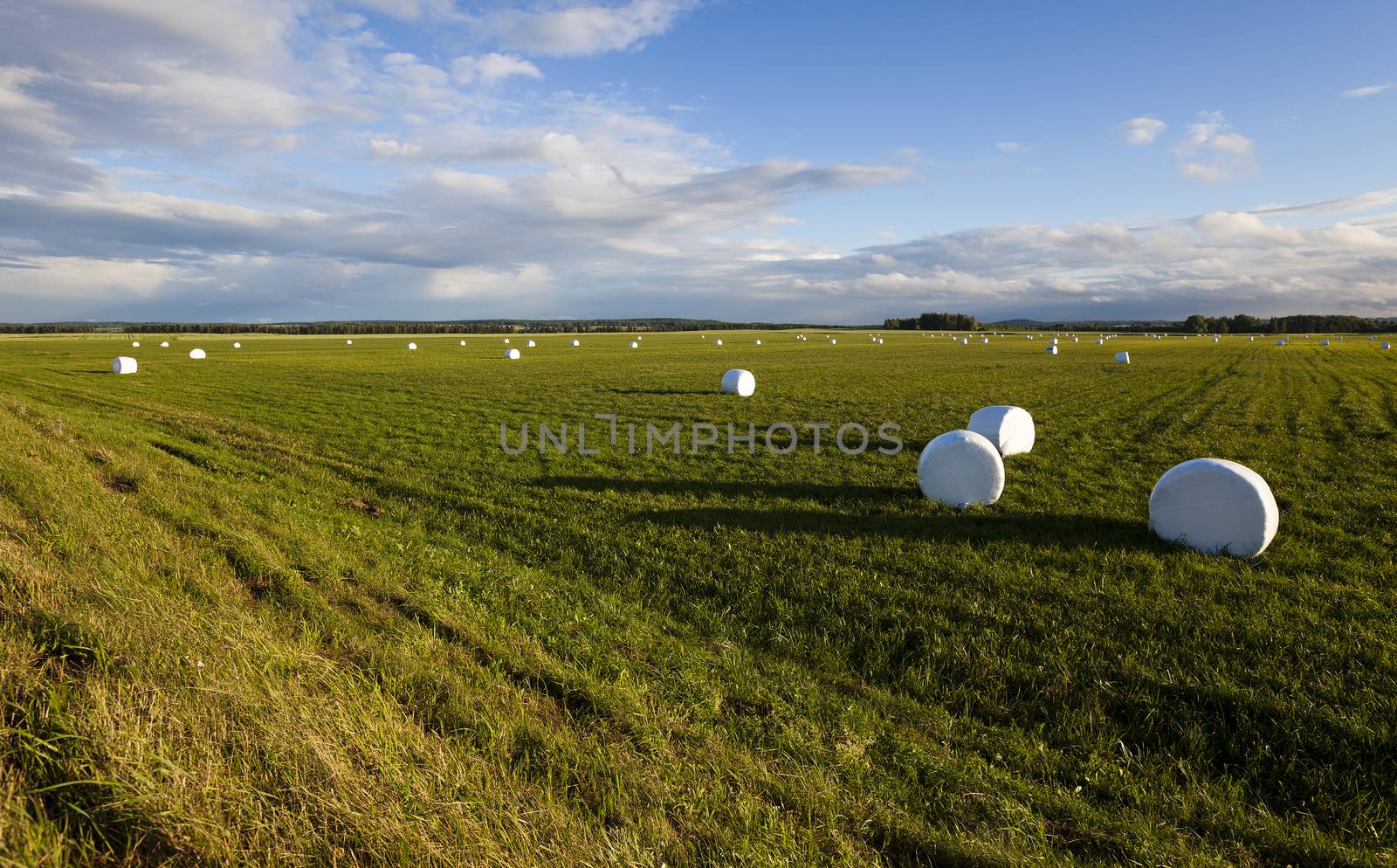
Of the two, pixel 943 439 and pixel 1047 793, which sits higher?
pixel 943 439

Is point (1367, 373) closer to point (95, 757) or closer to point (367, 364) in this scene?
point (95, 757)

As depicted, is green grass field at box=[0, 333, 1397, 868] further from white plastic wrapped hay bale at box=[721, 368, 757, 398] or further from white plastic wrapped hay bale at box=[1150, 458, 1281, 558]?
white plastic wrapped hay bale at box=[721, 368, 757, 398]

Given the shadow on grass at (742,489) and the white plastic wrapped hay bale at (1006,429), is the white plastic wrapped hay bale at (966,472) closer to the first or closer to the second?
the shadow on grass at (742,489)

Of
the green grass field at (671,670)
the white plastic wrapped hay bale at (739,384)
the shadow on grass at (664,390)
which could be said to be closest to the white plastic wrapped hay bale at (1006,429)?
the green grass field at (671,670)

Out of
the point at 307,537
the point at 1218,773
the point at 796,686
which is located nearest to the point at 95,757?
the point at 796,686

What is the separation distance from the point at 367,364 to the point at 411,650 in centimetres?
5024

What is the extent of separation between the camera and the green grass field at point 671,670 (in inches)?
140

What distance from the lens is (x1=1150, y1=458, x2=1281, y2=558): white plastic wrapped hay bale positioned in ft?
29.7

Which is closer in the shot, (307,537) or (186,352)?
(307,537)

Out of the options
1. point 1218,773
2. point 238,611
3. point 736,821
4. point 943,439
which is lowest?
point 1218,773

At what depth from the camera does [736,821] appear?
406 centimetres

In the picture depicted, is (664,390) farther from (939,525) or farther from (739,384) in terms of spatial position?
(939,525)

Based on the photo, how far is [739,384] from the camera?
29.4 meters

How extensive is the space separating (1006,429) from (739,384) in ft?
49.5
